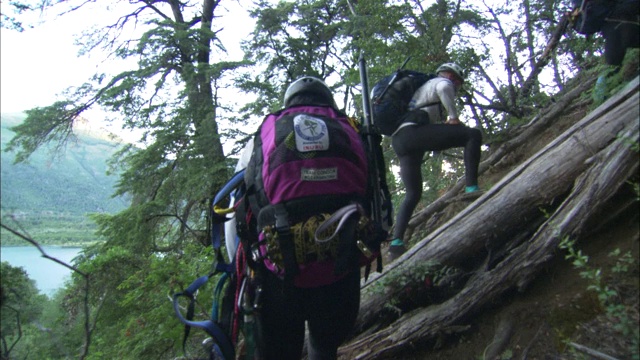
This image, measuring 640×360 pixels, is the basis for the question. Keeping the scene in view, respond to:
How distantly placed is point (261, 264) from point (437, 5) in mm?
6879

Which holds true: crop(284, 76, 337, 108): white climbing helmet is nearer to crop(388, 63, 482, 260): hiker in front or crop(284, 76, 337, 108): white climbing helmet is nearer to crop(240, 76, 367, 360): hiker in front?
crop(240, 76, 367, 360): hiker in front

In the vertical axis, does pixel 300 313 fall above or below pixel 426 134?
below

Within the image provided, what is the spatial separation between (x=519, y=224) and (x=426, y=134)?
3.50 ft

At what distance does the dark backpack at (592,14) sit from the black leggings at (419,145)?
1113 mm

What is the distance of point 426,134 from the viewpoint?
378 centimetres

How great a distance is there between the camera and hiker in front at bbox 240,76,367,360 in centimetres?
198

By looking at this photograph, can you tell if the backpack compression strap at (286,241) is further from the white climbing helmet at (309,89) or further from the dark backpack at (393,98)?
the dark backpack at (393,98)

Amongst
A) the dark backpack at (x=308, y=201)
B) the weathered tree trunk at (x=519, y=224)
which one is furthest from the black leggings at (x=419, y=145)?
the dark backpack at (x=308, y=201)

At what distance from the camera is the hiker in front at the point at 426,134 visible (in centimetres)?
378

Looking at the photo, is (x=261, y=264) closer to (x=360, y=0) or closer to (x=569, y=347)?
(x=569, y=347)

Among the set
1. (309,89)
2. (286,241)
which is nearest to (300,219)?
(286,241)

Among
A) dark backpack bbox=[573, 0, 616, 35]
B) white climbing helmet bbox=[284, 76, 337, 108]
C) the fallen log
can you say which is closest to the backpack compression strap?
white climbing helmet bbox=[284, 76, 337, 108]

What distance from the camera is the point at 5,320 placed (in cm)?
200

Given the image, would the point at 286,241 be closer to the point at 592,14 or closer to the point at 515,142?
the point at 592,14
